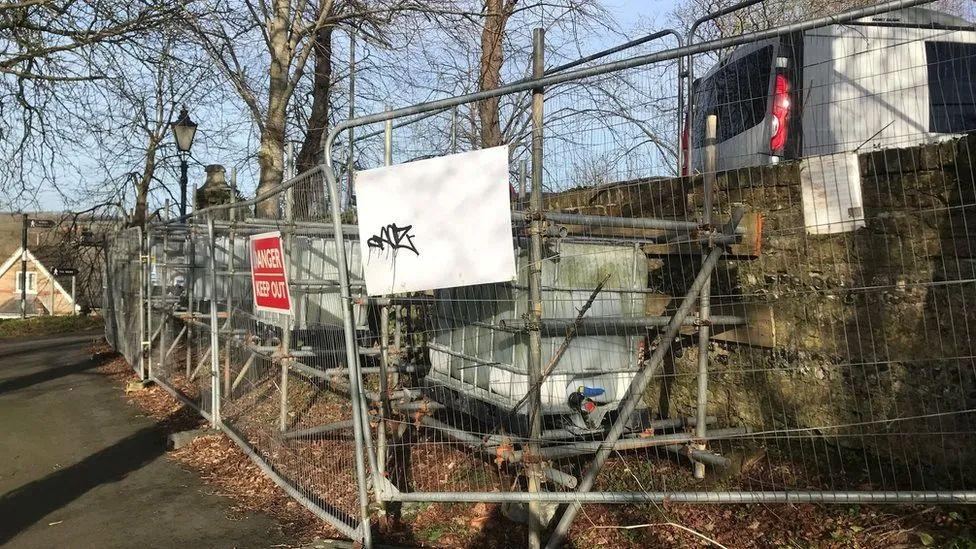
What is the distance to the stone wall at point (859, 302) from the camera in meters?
3.59

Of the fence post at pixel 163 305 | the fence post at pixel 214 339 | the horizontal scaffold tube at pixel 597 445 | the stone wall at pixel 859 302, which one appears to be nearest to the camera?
the stone wall at pixel 859 302

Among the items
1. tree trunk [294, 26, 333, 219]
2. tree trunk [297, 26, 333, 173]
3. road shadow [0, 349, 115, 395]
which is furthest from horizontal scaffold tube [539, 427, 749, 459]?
road shadow [0, 349, 115, 395]

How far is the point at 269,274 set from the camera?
5.87 metres

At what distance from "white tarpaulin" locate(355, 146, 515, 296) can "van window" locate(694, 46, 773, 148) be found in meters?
2.13

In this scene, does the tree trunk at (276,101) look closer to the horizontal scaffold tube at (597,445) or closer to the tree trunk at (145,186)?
the tree trunk at (145,186)

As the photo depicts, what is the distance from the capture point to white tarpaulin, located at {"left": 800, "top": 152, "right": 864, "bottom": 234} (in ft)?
12.7

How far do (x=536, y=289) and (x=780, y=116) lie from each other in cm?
245

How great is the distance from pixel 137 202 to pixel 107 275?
4.36m

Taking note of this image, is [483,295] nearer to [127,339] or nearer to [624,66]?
[624,66]

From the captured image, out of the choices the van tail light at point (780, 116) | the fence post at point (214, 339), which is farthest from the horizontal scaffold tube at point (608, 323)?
the fence post at point (214, 339)

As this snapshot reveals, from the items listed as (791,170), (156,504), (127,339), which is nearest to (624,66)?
(791,170)

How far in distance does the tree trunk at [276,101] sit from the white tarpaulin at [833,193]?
9983mm

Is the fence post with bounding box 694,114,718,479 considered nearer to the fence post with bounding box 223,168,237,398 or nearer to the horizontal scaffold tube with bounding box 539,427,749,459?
the horizontal scaffold tube with bounding box 539,427,749,459

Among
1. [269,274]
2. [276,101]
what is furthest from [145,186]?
[269,274]
